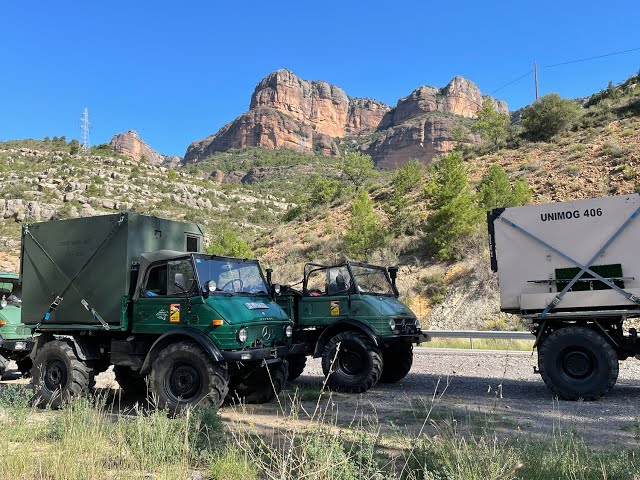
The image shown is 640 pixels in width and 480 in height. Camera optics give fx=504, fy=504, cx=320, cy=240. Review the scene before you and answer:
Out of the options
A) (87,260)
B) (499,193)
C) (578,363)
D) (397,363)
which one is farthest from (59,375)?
(499,193)

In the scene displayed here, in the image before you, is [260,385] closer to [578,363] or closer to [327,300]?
[327,300]

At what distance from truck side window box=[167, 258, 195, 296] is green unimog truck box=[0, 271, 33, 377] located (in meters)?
4.44

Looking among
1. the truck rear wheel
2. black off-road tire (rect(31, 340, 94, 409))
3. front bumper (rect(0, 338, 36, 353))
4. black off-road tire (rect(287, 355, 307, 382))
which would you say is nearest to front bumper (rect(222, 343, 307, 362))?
black off-road tire (rect(287, 355, 307, 382))

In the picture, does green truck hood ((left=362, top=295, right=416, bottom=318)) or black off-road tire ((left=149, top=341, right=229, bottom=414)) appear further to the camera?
green truck hood ((left=362, top=295, right=416, bottom=318))

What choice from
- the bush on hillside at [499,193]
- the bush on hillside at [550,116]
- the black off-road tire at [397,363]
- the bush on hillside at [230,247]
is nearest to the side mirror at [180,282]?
the black off-road tire at [397,363]

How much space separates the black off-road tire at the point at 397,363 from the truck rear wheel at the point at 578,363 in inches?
105

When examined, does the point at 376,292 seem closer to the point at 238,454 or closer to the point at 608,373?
the point at 608,373

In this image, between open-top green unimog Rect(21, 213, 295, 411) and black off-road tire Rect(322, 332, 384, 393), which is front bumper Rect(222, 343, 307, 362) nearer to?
open-top green unimog Rect(21, 213, 295, 411)

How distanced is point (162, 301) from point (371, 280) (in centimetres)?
437

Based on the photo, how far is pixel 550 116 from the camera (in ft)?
132

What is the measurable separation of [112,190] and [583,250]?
54.7 m

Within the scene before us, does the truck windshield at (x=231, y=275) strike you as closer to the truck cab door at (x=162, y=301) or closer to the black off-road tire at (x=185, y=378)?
the truck cab door at (x=162, y=301)

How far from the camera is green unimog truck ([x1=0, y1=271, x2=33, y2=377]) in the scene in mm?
10000

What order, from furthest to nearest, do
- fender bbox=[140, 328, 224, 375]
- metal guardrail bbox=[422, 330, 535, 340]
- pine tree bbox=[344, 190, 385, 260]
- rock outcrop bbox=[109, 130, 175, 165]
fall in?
rock outcrop bbox=[109, 130, 175, 165]
pine tree bbox=[344, 190, 385, 260]
metal guardrail bbox=[422, 330, 535, 340]
fender bbox=[140, 328, 224, 375]
